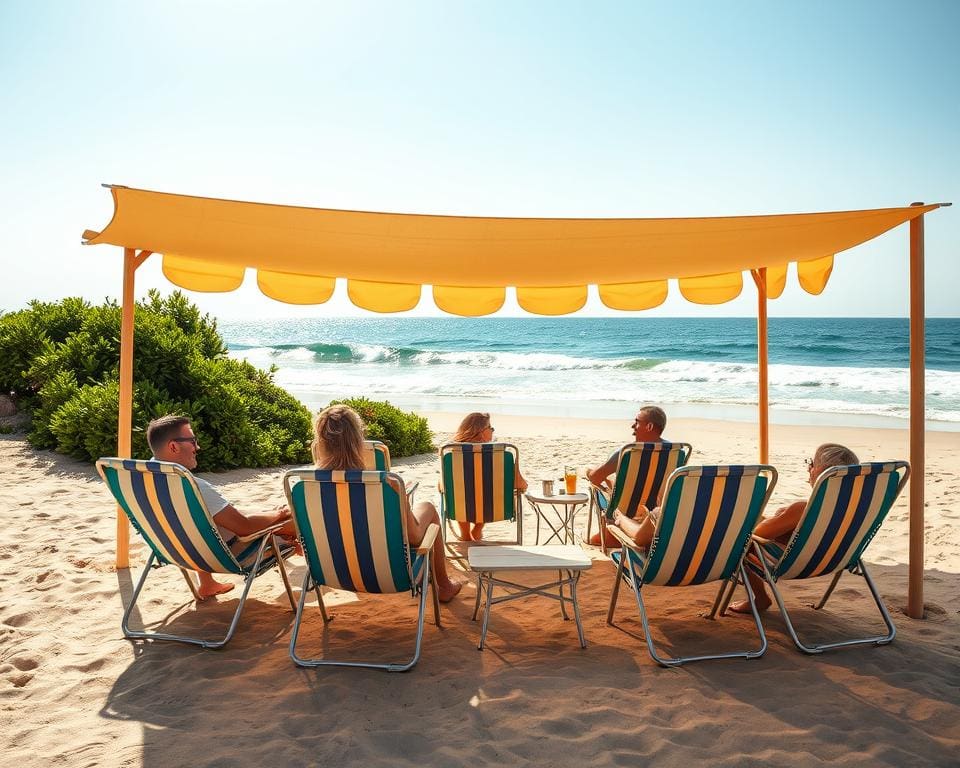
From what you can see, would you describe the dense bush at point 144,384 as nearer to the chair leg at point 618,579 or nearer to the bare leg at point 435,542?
the bare leg at point 435,542

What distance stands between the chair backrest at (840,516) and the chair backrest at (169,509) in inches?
101

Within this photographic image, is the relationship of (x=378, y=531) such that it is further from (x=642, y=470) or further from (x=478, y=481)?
(x=642, y=470)

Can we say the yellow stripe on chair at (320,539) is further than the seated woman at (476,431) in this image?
No

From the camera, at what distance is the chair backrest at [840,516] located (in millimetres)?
3008

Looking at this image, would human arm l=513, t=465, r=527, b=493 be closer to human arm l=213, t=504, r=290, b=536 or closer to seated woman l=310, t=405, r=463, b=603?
seated woman l=310, t=405, r=463, b=603

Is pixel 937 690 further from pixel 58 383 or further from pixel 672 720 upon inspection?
pixel 58 383

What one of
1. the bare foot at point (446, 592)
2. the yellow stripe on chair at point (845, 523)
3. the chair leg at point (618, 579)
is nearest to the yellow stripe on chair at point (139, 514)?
the bare foot at point (446, 592)

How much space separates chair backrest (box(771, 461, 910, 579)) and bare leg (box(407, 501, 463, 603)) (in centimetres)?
163

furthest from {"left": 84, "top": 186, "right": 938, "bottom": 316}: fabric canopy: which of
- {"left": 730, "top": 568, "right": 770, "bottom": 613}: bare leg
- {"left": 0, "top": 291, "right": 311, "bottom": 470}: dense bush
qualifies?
{"left": 0, "top": 291, "right": 311, "bottom": 470}: dense bush

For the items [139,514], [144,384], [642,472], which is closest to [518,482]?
[642,472]

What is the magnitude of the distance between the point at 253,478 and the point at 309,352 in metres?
28.0

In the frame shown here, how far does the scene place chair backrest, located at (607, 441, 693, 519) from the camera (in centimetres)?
428

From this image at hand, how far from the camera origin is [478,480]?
4.55 m

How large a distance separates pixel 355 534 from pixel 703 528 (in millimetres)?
1484
